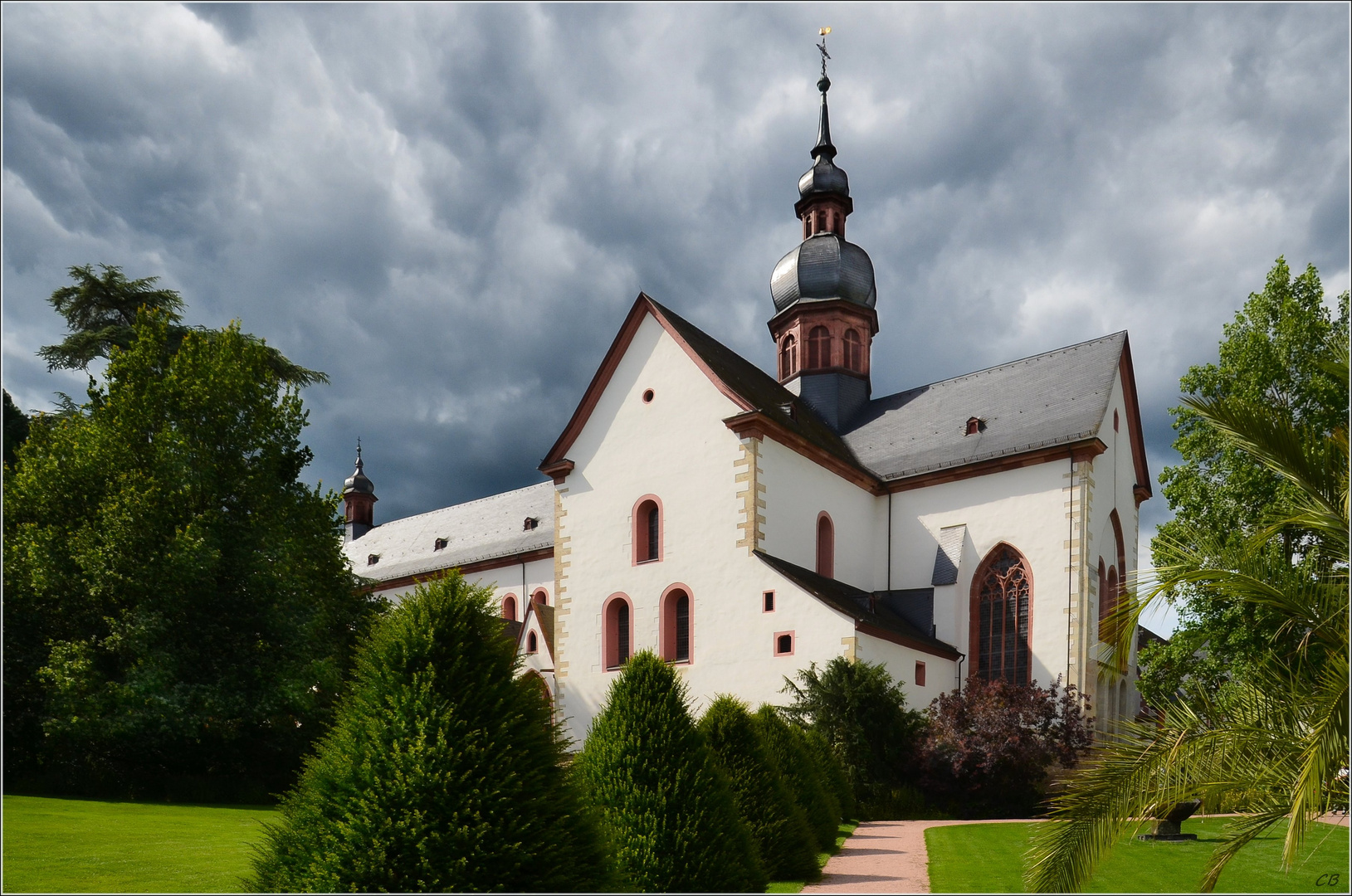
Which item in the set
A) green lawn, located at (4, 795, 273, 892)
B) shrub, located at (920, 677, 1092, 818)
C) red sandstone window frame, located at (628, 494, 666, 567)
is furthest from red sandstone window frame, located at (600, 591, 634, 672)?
green lawn, located at (4, 795, 273, 892)

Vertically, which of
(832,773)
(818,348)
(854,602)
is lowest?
(832,773)

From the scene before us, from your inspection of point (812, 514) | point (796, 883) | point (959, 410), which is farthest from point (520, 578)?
point (796, 883)

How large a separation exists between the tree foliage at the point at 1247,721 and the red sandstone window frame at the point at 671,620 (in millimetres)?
19505

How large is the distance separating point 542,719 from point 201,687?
18.6 metres

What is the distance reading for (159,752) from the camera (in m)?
23.6

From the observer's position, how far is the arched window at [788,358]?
36.4m

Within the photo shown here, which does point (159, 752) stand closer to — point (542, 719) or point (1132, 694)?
point (542, 719)

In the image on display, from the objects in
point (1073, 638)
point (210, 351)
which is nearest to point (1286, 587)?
point (1073, 638)

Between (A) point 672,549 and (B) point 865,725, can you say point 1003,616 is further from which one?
(A) point 672,549

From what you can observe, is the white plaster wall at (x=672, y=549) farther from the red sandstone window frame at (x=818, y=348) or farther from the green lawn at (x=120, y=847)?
the green lawn at (x=120, y=847)

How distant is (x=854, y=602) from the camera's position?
27094mm

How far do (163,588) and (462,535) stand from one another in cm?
2361

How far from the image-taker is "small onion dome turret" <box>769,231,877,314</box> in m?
36.3

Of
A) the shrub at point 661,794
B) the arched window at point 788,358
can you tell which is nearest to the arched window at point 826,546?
the arched window at point 788,358
